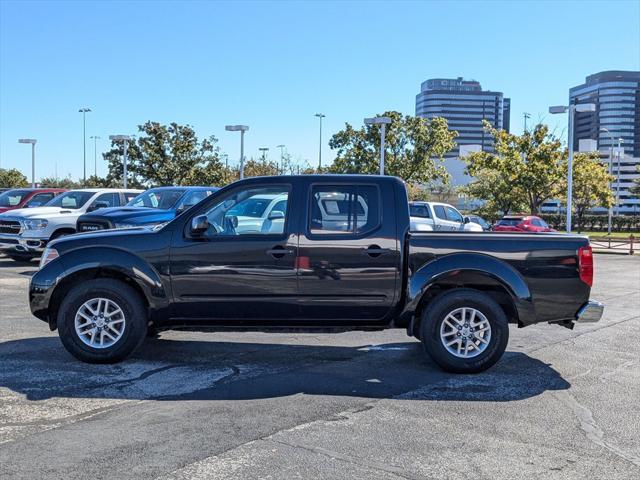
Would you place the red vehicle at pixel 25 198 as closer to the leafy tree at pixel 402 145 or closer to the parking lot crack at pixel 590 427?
the parking lot crack at pixel 590 427

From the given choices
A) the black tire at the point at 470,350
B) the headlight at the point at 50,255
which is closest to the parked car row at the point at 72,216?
the headlight at the point at 50,255

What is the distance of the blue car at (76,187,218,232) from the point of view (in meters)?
13.8

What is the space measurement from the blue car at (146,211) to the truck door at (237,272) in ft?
19.8

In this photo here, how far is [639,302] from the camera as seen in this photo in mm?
12297

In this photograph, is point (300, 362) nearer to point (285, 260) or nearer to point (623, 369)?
point (285, 260)

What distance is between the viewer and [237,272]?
262 inches

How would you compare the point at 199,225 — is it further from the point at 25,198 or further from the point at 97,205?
the point at 25,198

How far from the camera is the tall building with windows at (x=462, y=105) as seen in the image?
181 meters

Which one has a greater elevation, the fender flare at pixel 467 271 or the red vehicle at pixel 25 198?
the red vehicle at pixel 25 198

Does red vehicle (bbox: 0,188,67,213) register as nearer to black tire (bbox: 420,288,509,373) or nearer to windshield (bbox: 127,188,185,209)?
windshield (bbox: 127,188,185,209)

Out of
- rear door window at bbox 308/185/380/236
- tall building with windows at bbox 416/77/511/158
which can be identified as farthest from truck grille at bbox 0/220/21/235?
tall building with windows at bbox 416/77/511/158

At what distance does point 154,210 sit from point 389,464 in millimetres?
10915

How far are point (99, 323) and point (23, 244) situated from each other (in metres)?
9.94

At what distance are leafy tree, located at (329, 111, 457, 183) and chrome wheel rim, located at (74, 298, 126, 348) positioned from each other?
39.5 m
